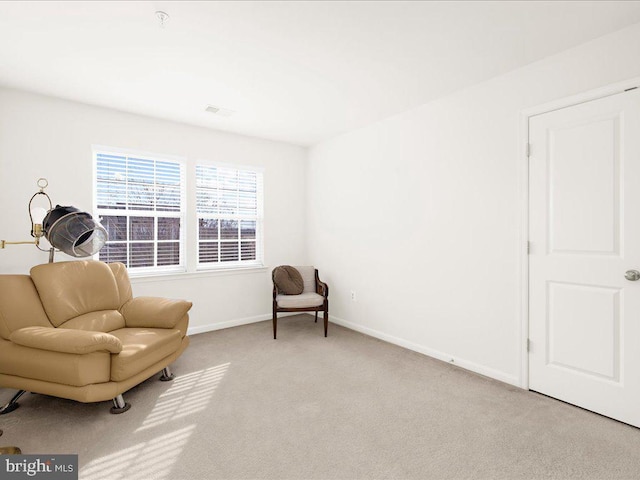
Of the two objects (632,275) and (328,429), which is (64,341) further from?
(632,275)

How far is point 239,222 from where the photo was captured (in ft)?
15.4

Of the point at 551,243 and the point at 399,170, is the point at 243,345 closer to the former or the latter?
the point at 399,170

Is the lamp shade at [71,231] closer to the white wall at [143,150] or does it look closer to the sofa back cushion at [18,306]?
the sofa back cushion at [18,306]

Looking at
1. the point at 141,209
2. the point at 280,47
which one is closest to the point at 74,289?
the point at 141,209

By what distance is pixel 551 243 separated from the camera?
257 centimetres

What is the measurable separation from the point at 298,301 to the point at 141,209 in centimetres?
212

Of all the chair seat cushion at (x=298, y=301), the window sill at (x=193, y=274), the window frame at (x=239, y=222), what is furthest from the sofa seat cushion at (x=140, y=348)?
the window frame at (x=239, y=222)

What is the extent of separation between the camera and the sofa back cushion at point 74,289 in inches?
105

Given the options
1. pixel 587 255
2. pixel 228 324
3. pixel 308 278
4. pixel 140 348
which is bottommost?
pixel 228 324

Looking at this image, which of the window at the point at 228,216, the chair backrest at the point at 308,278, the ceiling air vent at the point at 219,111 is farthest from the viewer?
the chair backrest at the point at 308,278

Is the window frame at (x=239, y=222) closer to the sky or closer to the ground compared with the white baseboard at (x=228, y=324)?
closer to the sky

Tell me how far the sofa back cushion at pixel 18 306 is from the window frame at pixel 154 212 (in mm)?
1004

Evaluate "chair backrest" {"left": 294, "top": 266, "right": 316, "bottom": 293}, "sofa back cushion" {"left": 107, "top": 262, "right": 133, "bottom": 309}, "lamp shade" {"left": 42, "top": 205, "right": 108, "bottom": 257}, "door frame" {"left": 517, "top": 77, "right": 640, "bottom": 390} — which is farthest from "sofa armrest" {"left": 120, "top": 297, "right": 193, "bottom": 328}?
"door frame" {"left": 517, "top": 77, "right": 640, "bottom": 390}

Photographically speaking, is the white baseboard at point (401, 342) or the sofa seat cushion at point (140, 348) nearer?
the sofa seat cushion at point (140, 348)
